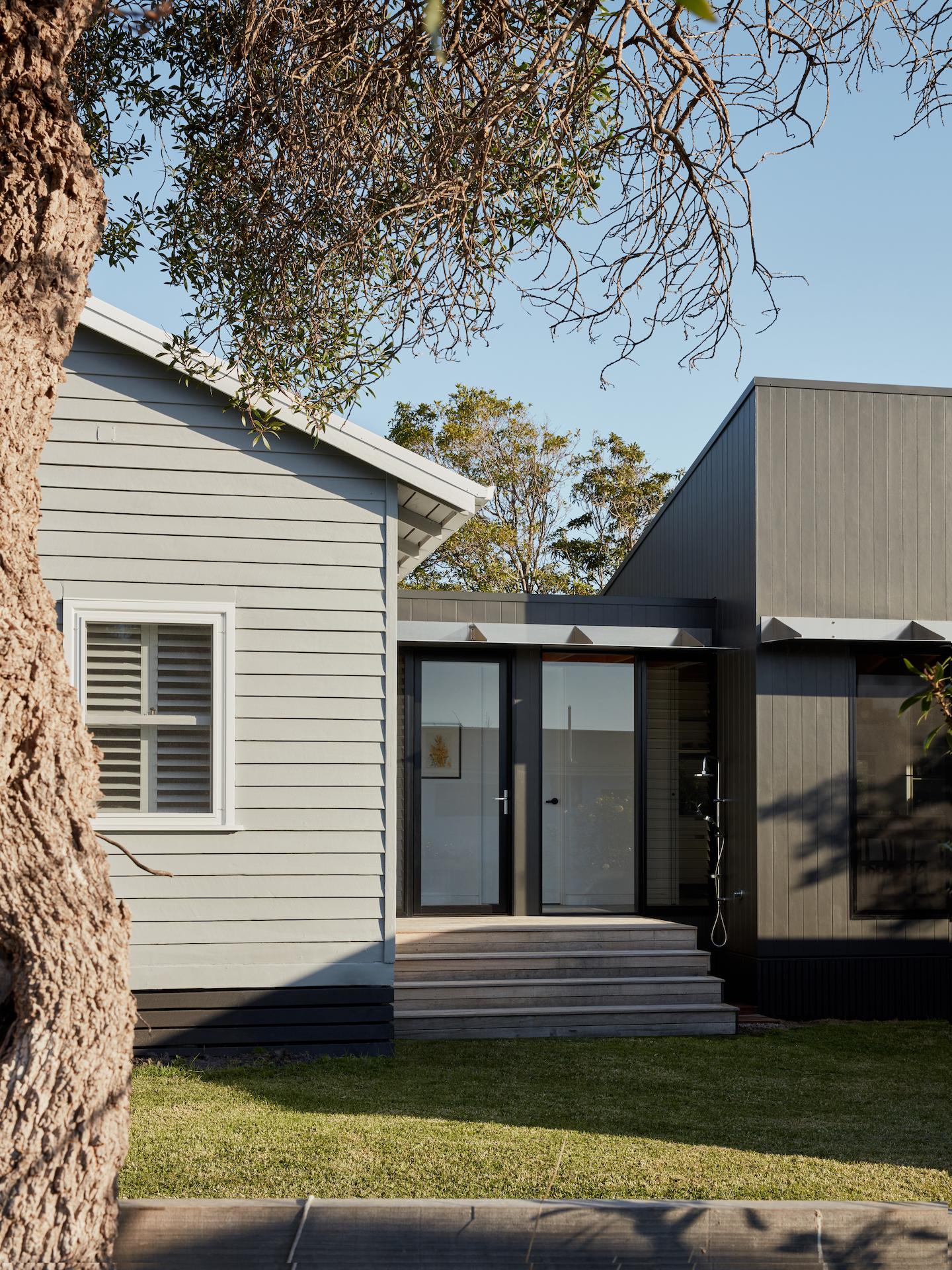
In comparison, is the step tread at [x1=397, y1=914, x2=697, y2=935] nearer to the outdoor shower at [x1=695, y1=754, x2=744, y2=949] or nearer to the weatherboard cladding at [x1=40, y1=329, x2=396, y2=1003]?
the outdoor shower at [x1=695, y1=754, x2=744, y2=949]

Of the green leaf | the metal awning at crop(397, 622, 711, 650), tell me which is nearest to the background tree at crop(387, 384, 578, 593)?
the metal awning at crop(397, 622, 711, 650)

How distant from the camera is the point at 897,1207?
3.03m

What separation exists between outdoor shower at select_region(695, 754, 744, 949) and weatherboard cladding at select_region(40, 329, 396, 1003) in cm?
341

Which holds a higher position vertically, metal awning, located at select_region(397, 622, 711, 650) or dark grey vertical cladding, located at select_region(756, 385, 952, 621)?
dark grey vertical cladding, located at select_region(756, 385, 952, 621)

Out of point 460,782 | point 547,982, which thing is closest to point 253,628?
point 460,782

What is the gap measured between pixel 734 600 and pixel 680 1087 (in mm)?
4286

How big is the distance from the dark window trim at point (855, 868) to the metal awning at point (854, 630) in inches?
13.3

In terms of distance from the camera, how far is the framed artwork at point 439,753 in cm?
961

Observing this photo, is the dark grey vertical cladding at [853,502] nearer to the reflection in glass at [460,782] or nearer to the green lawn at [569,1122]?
the reflection in glass at [460,782]

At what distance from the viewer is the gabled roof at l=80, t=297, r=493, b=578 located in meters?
6.85

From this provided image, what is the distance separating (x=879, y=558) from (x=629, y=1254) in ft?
23.3

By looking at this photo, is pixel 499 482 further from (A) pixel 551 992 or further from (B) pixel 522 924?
(A) pixel 551 992

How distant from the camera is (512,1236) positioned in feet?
9.68

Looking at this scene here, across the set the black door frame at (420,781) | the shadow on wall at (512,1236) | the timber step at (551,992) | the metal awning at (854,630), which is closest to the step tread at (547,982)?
the timber step at (551,992)
